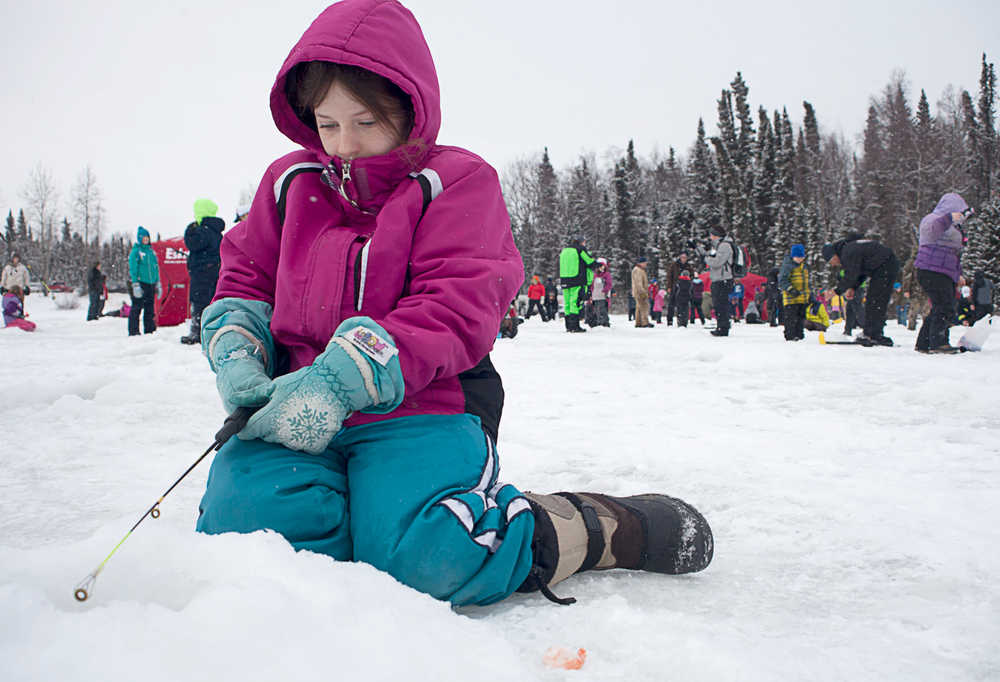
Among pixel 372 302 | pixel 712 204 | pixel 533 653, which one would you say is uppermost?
pixel 712 204

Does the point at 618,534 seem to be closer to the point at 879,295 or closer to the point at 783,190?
the point at 879,295

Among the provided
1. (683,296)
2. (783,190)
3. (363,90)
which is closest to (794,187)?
(783,190)

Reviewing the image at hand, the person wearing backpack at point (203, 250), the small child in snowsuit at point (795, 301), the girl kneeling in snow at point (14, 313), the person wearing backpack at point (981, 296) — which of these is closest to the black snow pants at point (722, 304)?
the small child in snowsuit at point (795, 301)

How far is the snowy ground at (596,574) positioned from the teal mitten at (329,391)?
229mm

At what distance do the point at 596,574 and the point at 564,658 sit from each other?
438 millimetres

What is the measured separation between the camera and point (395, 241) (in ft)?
4.73

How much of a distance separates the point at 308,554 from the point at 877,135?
5351 centimetres

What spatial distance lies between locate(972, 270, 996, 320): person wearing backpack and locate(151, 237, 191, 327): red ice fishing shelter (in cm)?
1443

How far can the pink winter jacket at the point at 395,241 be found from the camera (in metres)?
1.37

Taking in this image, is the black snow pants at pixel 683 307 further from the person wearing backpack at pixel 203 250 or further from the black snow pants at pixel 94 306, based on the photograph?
the black snow pants at pixel 94 306

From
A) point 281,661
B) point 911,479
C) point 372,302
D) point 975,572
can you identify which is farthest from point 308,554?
point 911,479

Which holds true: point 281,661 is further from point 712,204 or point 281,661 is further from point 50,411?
point 712,204

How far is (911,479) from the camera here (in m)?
2.13

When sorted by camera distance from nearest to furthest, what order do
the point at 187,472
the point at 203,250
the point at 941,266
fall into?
1. the point at 187,472
2. the point at 941,266
3. the point at 203,250
